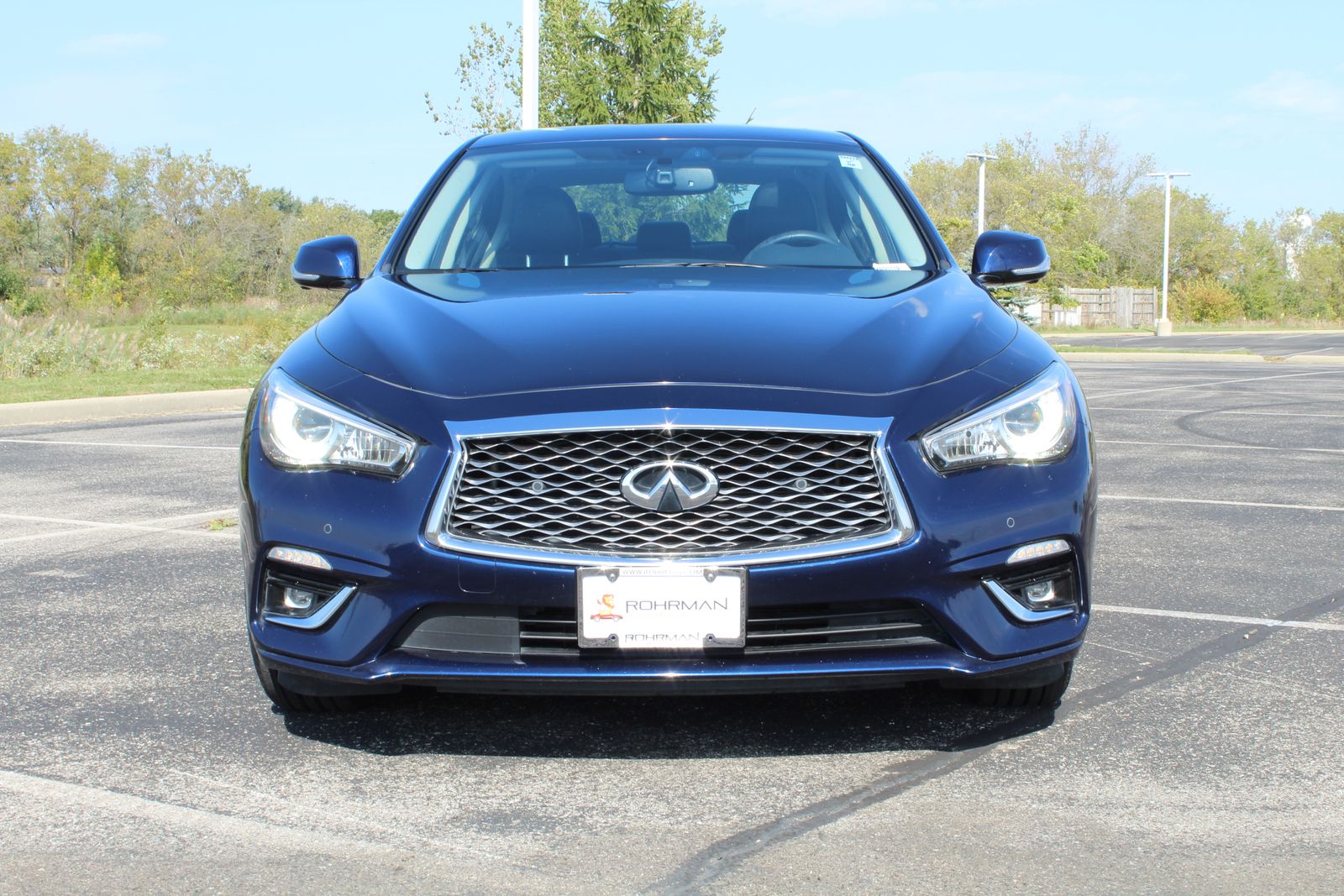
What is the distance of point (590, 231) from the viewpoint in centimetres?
452

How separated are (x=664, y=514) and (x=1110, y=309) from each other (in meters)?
67.6

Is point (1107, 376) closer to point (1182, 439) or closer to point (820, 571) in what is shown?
point (1182, 439)

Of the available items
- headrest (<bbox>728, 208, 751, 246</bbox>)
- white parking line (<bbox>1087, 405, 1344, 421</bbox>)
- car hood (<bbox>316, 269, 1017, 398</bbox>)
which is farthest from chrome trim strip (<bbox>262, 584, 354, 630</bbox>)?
white parking line (<bbox>1087, 405, 1344, 421</bbox>)

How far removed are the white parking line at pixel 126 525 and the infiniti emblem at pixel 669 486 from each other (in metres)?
3.87

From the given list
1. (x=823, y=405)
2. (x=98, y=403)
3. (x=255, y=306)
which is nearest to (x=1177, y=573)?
(x=823, y=405)

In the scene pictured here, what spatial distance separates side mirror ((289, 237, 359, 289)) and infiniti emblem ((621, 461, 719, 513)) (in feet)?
5.73

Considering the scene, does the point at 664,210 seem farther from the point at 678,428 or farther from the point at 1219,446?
the point at 1219,446

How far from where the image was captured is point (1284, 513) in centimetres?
727

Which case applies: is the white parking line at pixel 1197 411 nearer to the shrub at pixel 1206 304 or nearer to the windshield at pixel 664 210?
the windshield at pixel 664 210

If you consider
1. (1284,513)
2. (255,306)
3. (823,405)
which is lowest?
(255,306)

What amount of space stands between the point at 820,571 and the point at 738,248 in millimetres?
1747

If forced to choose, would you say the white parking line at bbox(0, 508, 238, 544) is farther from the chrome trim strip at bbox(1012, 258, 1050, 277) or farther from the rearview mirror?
the chrome trim strip at bbox(1012, 258, 1050, 277)

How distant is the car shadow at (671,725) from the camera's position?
133 inches

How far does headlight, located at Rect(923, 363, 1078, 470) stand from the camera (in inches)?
121
